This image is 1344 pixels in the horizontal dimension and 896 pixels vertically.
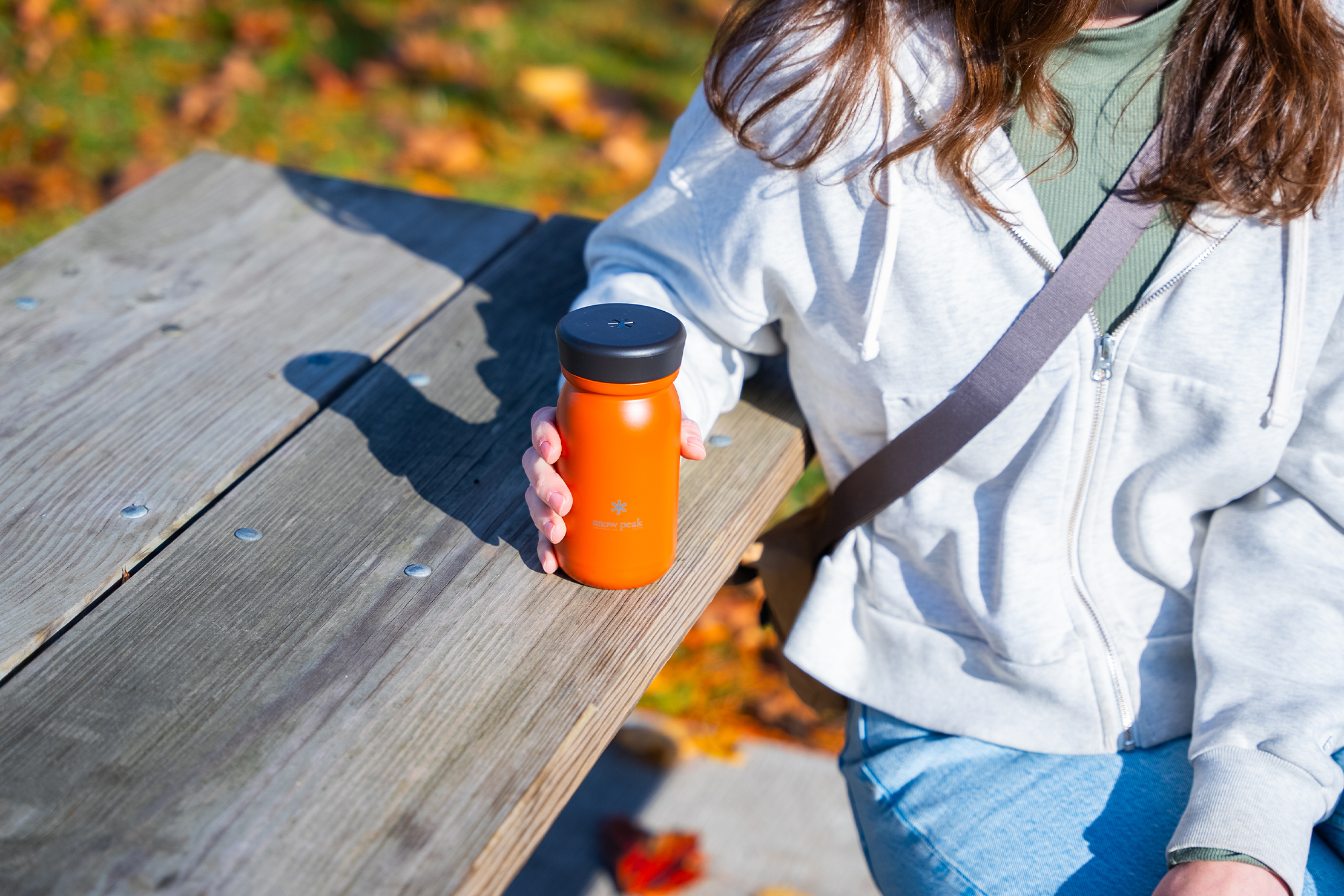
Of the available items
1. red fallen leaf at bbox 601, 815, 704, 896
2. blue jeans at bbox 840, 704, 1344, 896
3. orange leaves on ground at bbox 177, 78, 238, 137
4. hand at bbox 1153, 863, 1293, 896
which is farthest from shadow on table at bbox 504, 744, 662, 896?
orange leaves on ground at bbox 177, 78, 238, 137

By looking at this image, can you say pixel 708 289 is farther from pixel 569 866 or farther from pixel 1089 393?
pixel 569 866

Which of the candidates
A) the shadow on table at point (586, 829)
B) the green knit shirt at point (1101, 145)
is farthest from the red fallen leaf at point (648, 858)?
the green knit shirt at point (1101, 145)

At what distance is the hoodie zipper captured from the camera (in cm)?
126

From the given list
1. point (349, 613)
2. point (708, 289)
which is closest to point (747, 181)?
point (708, 289)

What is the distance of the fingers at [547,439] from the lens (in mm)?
1090

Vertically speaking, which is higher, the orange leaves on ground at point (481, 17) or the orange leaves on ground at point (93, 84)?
the orange leaves on ground at point (481, 17)

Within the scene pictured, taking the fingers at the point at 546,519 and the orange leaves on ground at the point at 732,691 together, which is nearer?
the fingers at the point at 546,519

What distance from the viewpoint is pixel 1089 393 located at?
50.8 inches

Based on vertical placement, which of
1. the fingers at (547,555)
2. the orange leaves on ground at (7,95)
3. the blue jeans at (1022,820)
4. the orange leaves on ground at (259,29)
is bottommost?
the orange leaves on ground at (7,95)

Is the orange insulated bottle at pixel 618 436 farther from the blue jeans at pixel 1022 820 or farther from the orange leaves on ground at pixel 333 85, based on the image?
the orange leaves on ground at pixel 333 85

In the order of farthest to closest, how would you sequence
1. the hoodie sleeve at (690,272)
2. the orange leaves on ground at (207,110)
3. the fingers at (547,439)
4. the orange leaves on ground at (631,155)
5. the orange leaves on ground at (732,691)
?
the orange leaves on ground at (631,155), the orange leaves on ground at (207,110), the orange leaves on ground at (732,691), the hoodie sleeve at (690,272), the fingers at (547,439)

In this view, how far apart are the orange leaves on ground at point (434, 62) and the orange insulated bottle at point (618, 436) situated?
3.32 metres

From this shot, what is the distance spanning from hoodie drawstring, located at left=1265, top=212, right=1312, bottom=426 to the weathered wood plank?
116 centimetres

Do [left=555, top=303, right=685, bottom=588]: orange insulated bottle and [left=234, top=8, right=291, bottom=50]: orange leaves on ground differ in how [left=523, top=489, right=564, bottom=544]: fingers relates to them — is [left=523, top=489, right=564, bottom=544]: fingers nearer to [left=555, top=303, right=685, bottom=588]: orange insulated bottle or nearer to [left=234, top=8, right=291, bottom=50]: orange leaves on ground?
[left=555, top=303, right=685, bottom=588]: orange insulated bottle
